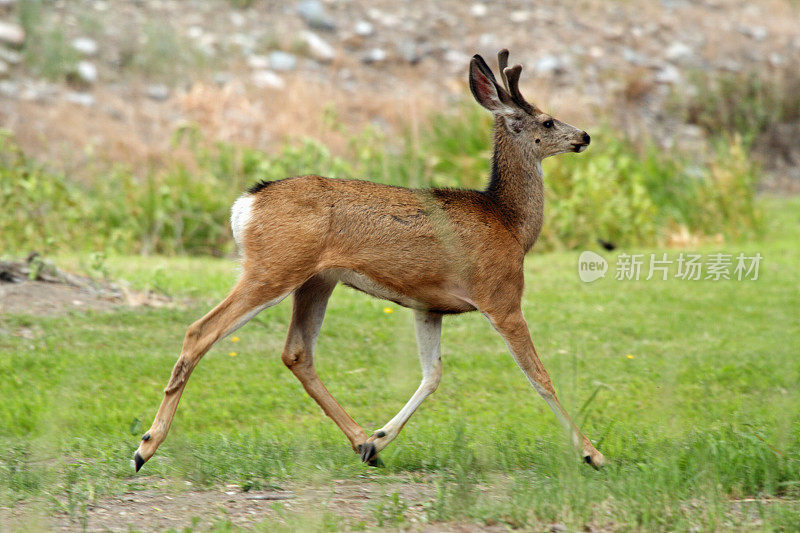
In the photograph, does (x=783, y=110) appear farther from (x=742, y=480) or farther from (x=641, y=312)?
(x=742, y=480)

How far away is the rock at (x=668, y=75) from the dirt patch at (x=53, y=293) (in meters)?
13.7

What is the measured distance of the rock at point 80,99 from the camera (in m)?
17.8

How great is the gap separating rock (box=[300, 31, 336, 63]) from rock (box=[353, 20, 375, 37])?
3.27 feet

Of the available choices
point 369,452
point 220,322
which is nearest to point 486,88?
point 220,322

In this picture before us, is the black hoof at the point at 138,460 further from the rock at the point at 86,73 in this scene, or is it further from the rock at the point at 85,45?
the rock at the point at 85,45

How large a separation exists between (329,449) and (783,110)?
15.1 meters

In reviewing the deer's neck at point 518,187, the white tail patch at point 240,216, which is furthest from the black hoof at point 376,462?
the deer's neck at point 518,187

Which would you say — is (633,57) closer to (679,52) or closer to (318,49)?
(679,52)

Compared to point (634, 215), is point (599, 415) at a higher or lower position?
lower

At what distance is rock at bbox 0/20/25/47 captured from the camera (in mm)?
18688

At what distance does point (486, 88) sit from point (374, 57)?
15.4 m

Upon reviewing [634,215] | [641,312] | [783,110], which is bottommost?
[641,312]

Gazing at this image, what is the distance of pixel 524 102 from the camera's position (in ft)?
19.2

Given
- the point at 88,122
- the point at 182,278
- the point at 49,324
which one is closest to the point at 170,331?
the point at 49,324
